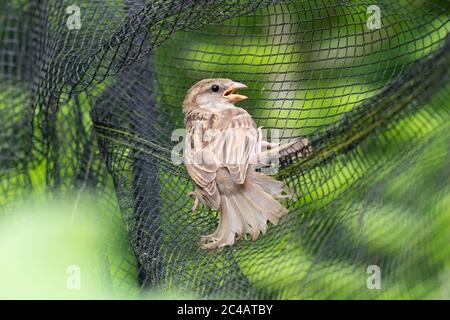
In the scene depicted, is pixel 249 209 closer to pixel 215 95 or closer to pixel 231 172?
pixel 231 172

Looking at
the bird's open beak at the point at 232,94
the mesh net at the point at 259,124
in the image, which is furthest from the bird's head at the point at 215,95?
the mesh net at the point at 259,124

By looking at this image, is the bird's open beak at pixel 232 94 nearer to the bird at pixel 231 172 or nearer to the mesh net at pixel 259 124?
the bird at pixel 231 172

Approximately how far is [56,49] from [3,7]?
32 cm

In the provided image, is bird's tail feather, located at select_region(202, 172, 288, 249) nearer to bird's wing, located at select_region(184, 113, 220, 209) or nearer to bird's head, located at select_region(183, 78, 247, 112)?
bird's wing, located at select_region(184, 113, 220, 209)

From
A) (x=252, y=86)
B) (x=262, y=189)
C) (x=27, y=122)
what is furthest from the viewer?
(x=27, y=122)

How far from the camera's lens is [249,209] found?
4.31 ft

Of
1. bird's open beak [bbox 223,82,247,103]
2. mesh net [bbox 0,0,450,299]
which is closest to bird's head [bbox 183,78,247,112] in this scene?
bird's open beak [bbox 223,82,247,103]

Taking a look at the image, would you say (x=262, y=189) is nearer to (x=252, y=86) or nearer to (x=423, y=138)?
(x=252, y=86)

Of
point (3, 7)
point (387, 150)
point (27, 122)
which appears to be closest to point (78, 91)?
point (27, 122)

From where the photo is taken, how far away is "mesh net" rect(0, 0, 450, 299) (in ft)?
5.08

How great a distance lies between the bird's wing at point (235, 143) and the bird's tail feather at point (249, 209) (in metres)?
0.04

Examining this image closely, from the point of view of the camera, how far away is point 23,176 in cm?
181

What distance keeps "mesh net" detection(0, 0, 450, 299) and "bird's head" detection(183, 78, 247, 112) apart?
0.13 m

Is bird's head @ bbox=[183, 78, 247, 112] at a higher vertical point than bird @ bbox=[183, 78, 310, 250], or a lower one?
A: higher
